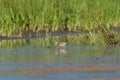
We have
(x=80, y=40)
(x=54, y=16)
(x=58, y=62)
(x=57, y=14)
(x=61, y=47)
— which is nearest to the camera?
(x=58, y=62)

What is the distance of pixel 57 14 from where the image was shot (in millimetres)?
15750

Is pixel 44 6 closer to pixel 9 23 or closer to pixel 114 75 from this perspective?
pixel 9 23

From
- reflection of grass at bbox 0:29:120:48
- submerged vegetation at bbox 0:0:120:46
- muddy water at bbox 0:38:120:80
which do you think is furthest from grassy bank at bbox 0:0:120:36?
muddy water at bbox 0:38:120:80

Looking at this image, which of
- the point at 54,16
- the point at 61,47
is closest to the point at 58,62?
the point at 61,47

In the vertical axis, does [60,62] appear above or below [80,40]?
below

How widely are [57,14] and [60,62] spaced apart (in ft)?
→ 17.6

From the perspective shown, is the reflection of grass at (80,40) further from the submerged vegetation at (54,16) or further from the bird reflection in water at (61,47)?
the submerged vegetation at (54,16)

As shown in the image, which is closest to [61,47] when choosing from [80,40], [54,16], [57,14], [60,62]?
[80,40]

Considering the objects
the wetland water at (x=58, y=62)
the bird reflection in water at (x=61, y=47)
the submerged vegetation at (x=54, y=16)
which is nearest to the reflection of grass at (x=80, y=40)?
the wetland water at (x=58, y=62)

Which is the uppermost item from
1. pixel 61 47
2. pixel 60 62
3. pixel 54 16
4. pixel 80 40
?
pixel 54 16

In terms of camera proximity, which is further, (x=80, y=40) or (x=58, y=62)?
(x=80, y=40)

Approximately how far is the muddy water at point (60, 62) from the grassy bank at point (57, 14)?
203 centimetres

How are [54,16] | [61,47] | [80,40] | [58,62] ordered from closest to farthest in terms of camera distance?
[58,62]
[61,47]
[80,40]
[54,16]

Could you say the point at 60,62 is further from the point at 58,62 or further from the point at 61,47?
the point at 61,47
